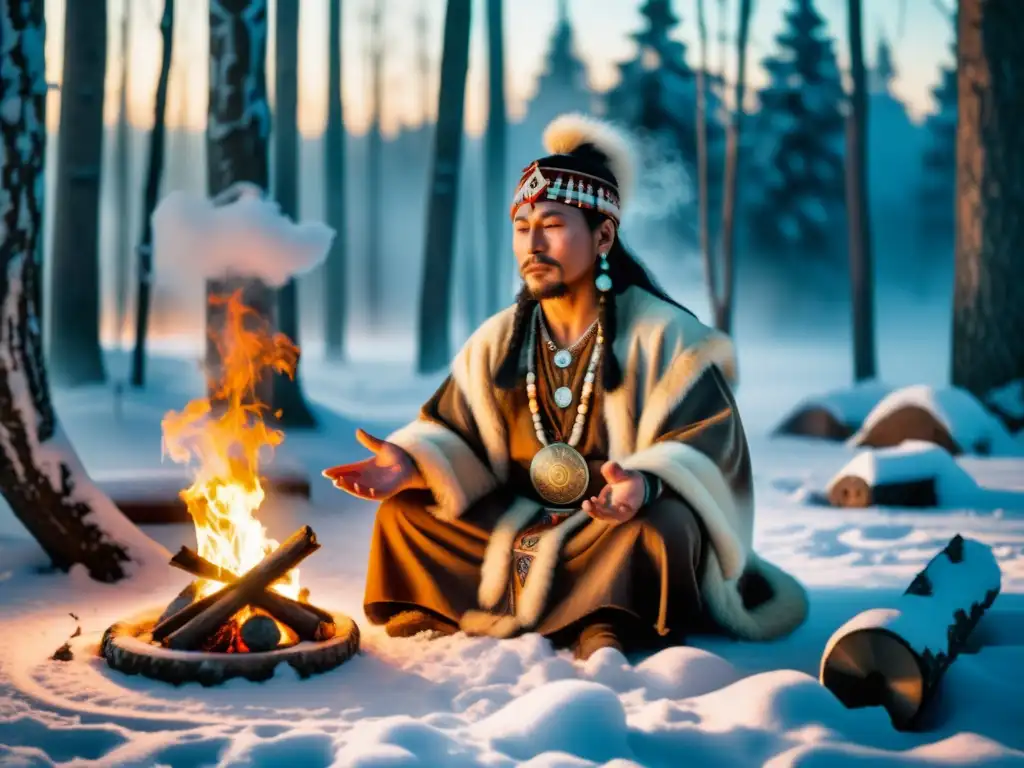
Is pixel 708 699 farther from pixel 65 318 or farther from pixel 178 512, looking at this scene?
pixel 65 318

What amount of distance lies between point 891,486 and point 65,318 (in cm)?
802

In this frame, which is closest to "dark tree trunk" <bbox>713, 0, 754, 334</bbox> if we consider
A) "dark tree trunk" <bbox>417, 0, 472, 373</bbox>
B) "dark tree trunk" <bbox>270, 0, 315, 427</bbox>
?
"dark tree trunk" <bbox>417, 0, 472, 373</bbox>

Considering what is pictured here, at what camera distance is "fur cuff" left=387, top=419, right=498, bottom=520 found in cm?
411

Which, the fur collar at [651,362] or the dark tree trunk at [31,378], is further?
the dark tree trunk at [31,378]

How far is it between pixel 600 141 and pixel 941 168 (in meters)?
30.1

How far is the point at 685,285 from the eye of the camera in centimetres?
3081

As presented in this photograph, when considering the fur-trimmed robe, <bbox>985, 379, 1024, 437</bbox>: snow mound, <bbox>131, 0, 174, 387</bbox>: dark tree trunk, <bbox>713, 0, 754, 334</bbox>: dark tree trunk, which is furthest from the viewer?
<bbox>713, 0, 754, 334</bbox>: dark tree trunk

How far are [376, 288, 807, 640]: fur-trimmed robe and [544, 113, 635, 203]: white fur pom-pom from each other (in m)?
0.45

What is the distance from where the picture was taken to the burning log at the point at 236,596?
3.57 m

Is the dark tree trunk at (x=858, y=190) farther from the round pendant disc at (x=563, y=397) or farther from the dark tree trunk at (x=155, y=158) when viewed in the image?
the round pendant disc at (x=563, y=397)

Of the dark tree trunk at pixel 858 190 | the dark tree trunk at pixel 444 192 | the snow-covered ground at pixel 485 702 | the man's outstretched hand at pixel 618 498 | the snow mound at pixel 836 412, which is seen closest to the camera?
the snow-covered ground at pixel 485 702

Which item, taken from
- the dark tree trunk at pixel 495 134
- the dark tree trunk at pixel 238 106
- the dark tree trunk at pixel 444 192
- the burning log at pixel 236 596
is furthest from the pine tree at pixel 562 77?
the burning log at pixel 236 596

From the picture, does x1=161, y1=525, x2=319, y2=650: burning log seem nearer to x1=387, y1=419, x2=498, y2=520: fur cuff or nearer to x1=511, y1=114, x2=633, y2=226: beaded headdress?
x1=387, y1=419, x2=498, y2=520: fur cuff

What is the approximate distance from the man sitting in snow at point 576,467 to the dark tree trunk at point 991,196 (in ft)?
21.0
